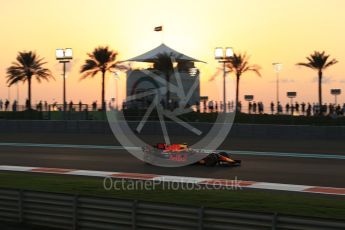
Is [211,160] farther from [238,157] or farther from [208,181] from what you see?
[238,157]

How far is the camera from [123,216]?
9.59 meters

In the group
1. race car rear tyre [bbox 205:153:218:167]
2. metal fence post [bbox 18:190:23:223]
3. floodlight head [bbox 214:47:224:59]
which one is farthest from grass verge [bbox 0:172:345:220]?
floodlight head [bbox 214:47:224:59]

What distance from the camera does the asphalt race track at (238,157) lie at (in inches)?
715

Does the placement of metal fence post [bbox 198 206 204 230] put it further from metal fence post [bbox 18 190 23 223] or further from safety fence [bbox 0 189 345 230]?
metal fence post [bbox 18 190 23 223]

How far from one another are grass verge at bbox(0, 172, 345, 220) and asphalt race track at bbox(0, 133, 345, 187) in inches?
141

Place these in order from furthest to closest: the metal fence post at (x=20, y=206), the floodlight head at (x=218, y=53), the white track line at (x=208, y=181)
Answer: the floodlight head at (x=218, y=53)
the white track line at (x=208, y=181)
the metal fence post at (x=20, y=206)

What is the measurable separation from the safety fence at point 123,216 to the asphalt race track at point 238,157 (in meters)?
8.08

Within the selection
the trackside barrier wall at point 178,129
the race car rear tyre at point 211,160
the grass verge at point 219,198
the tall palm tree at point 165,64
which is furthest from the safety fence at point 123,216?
the tall palm tree at point 165,64

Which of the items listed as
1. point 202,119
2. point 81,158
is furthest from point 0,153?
point 202,119

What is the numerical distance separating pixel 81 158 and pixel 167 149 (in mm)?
5434

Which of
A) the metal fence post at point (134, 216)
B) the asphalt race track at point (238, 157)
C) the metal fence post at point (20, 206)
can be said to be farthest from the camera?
the asphalt race track at point (238, 157)

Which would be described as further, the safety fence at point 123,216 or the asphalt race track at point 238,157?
the asphalt race track at point 238,157

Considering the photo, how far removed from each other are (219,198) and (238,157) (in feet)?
38.7

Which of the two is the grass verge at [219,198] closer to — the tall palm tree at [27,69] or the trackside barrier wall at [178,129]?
the trackside barrier wall at [178,129]
